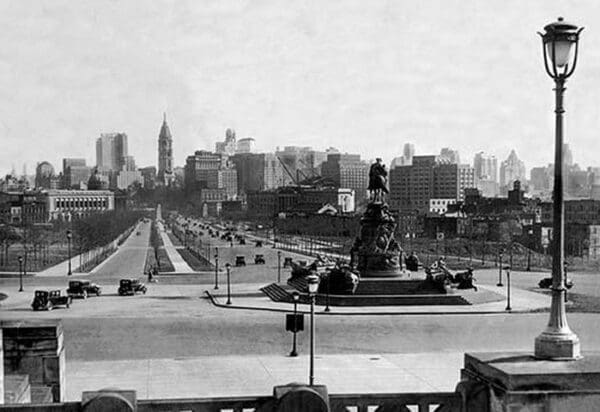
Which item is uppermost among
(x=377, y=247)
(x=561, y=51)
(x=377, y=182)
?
(x=561, y=51)

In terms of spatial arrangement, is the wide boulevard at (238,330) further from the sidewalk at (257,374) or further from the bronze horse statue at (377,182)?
the bronze horse statue at (377,182)

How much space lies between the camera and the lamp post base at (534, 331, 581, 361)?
8.09 m

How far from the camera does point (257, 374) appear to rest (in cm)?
2503

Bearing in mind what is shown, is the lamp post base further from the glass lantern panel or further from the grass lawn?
the grass lawn

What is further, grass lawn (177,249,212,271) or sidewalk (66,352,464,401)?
grass lawn (177,249,212,271)

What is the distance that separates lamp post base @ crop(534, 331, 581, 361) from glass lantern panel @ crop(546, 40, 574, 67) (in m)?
3.21

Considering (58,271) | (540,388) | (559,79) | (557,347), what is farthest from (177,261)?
(540,388)

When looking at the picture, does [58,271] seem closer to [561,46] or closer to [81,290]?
[81,290]

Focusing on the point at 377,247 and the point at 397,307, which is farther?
the point at 377,247

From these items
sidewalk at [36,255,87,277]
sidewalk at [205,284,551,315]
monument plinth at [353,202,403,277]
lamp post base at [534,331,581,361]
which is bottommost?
sidewalk at [36,255,87,277]

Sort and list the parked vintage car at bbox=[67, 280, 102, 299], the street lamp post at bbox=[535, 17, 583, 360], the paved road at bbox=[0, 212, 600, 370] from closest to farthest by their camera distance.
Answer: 1. the street lamp post at bbox=[535, 17, 583, 360]
2. the paved road at bbox=[0, 212, 600, 370]
3. the parked vintage car at bbox=[67, 280, 102, 299]

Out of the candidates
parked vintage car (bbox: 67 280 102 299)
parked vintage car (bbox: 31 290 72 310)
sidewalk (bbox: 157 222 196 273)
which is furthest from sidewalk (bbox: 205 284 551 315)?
sidewalk (bbox: 157 222 196 273)

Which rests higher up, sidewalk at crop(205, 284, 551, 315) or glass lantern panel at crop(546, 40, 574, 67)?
glass lantern panel at crop(546, 40, 574, 67)

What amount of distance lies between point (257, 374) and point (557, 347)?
17689mm
